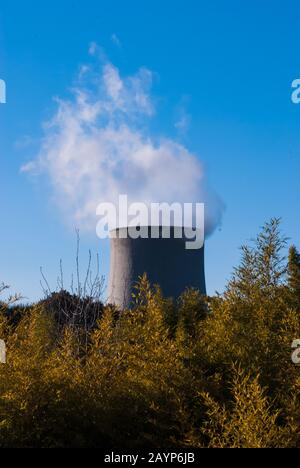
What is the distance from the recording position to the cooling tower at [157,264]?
17672 millimetres

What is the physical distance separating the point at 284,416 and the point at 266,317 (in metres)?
0.93

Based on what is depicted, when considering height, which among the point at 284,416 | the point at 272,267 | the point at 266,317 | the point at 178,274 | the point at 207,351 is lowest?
the point at 284,416

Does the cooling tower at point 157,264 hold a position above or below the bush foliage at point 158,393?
above

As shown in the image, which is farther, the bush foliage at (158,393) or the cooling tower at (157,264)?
the cooling tower at (157,264)

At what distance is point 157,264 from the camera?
17672mm

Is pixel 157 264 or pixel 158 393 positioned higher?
pixel 157 264

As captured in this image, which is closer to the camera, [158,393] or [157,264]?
[158,393]

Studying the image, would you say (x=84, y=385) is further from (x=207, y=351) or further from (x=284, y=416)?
(x=284, y=416)

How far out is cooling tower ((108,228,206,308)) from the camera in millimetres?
17672

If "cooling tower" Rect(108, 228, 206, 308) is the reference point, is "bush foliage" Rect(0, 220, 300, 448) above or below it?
below

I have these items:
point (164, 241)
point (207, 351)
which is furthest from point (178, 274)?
point (207, 351)

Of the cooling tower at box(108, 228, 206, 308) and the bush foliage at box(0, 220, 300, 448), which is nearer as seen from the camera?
the bush foliage at box(0, 220, 300, 448)
